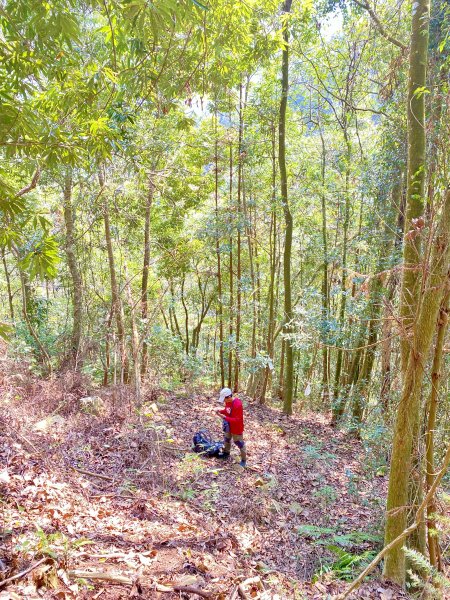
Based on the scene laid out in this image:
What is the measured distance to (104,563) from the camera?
3158 millimetres

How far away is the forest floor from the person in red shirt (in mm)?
265

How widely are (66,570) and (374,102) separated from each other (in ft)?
44.8

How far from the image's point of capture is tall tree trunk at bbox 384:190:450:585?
10.3 ft

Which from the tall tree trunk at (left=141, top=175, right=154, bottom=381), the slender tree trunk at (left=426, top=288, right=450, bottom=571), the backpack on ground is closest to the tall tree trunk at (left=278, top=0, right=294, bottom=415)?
the tall tree trunk at (left=141, top=175, right=154, bottom=381)

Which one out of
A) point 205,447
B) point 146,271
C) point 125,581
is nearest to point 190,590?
point 125,581

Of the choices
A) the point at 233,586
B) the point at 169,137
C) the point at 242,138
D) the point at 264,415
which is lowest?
the point at 264,415

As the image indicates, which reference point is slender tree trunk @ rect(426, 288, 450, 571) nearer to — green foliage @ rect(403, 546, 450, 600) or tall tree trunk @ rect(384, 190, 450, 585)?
tall tree trunk @ rect(384, 190, 450, 585)

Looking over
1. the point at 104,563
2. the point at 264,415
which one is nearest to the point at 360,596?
the point at 104,563

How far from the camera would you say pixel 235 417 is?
23.6 ft

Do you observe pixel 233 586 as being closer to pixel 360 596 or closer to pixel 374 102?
A: pixel 360 596

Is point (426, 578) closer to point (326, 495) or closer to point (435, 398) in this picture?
point (435, 398)

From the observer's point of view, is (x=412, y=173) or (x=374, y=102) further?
(x=374, y=102)

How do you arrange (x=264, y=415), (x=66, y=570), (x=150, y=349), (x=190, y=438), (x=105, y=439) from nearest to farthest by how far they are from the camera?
(x=66, y=570)
(x=105, y=439)
(x=190, y=438)
(x=264, y=415)
(x=150, y=349)

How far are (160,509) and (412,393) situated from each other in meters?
3.17
